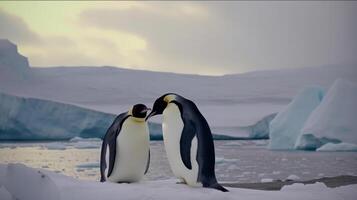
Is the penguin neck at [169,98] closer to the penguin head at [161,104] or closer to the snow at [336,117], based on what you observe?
the penguin head at [161,104]

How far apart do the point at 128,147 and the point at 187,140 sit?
0.51 m

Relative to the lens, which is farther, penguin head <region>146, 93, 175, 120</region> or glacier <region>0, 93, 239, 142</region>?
glacier <region>0, 93, 239, 142</region>

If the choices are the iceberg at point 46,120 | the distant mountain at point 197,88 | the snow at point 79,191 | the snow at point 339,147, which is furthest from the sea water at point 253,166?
the distant mountain at point 197,88

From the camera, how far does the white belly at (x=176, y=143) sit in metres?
3.75

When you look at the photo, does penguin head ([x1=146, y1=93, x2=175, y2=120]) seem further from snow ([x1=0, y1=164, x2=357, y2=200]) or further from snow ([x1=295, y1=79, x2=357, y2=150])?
snow ([x1=295, y1=79, x2=357, y2=150])

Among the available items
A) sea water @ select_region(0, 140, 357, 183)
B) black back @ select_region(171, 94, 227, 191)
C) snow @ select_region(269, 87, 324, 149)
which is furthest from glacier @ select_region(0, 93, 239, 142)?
black back @ select_region(171, 94, 227, 191)

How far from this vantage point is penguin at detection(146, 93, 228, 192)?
146 inches

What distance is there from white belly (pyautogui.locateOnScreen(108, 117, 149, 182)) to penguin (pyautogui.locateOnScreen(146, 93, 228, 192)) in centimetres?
24

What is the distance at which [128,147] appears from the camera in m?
4.04

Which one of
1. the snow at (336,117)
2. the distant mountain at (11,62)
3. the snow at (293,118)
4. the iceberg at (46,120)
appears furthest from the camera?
the iceberg at (46,120)

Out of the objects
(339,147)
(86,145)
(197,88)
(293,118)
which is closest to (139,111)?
(339,147)

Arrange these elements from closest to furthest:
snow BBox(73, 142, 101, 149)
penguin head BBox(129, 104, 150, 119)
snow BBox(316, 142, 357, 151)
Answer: penguin head BBox(129, 104, 150, 119) → snow BBox(316, 142, 357, 151) → snow BBox(73, 142, 101, 149)

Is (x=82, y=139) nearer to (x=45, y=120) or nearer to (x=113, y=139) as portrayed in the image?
(x=45, y=120)

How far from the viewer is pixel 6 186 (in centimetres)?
323
